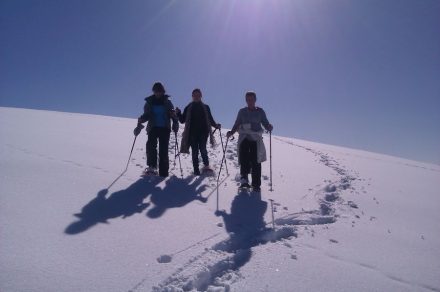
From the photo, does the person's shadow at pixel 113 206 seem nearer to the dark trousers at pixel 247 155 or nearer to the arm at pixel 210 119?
the dark trousers at pixel 247 155

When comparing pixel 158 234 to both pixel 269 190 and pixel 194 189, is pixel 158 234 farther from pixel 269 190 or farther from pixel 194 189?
pixel 269 190

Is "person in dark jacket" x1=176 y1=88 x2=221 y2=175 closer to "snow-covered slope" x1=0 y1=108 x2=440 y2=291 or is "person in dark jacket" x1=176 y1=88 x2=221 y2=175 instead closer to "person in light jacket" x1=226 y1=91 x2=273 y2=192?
"snow-covered slope" x1=0 y1=108 x2=440 y2=291

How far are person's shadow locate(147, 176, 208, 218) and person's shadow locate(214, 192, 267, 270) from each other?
68 centimetres

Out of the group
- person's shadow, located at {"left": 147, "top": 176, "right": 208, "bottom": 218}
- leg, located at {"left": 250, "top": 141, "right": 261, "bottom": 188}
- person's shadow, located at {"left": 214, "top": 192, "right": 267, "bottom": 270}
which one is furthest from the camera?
leg, located at {"left": 250, "top": 141, "right": 261, "bottom": 188}

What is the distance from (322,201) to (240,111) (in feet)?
7.65

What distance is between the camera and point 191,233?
4320 mm

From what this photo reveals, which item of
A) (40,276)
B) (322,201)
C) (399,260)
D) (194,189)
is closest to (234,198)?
(194,189)

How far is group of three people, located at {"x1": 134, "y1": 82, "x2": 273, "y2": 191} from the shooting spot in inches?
285

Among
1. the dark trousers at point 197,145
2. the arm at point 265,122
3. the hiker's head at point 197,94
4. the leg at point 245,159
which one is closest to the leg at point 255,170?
the leg at point 245,159

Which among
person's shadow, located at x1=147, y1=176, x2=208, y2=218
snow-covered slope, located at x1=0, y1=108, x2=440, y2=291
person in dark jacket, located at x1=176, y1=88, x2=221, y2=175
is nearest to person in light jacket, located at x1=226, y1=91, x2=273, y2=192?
snow-covered slope, located at x1=0, y1=108, x2=440, y2=291

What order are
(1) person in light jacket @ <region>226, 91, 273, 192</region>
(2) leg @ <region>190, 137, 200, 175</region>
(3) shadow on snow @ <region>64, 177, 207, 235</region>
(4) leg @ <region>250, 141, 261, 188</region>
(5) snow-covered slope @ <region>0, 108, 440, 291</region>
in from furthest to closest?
(2) leg @ <region>190, 137, 200, 175</region> < (1) person in light jacket @ <region>226, 91, 273, 192</region> < (4) leg @ <region>250, 141, 261, 188</region> < (3) shadow on snow @ <region>64, 177, 207, 235</region> < (5) snow-covered slope @ <region>0, 108, 440, 291</region>

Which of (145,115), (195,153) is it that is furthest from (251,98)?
(145,115)

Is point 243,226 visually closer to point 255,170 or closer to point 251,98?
point 255,170

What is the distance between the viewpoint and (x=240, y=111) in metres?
7.36
